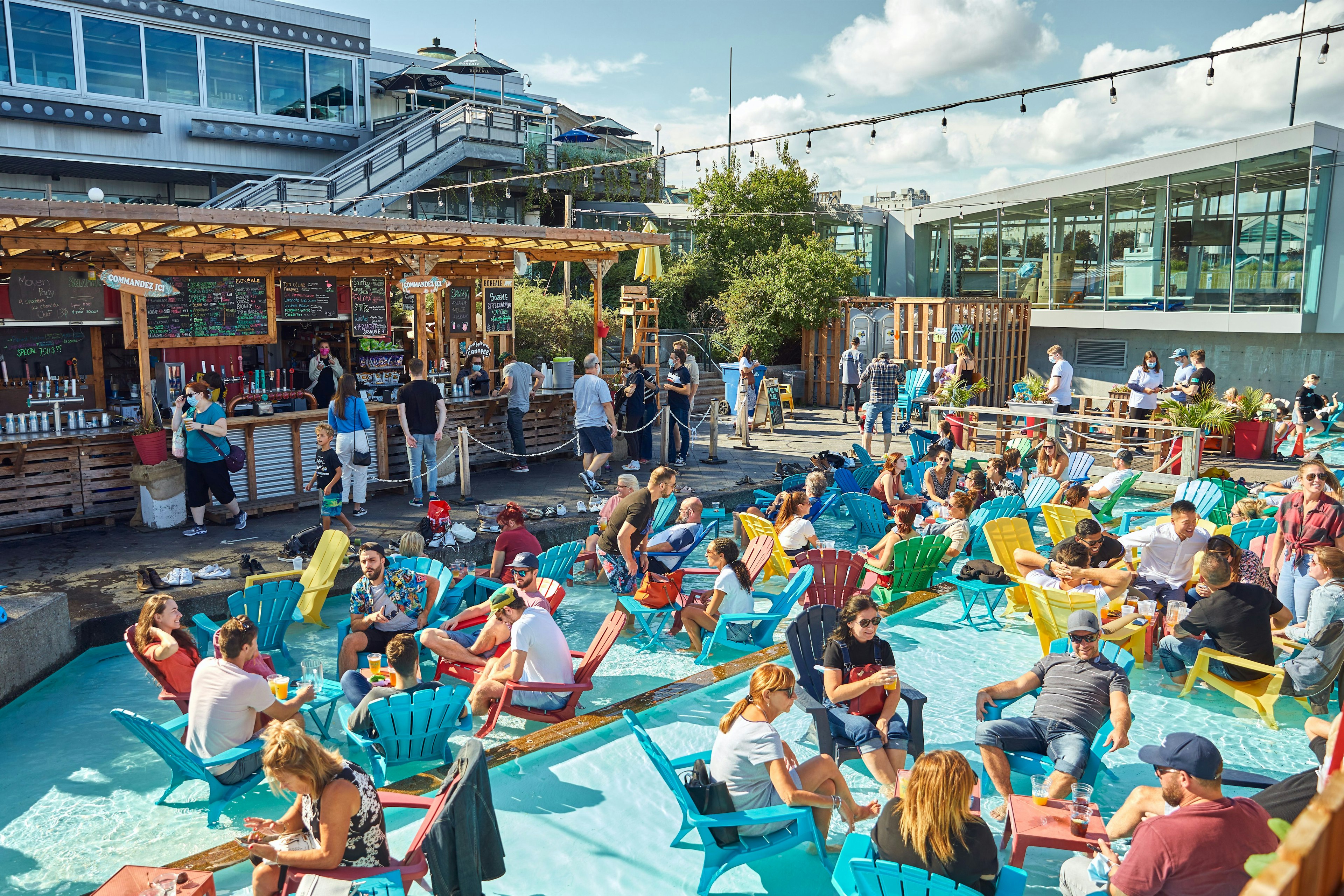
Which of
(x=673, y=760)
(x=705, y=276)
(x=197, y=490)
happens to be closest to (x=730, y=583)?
(x=673, y=760)

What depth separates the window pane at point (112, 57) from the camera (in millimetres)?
19219

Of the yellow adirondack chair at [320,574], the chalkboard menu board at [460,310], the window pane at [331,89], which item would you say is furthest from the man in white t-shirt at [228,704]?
the window pane at [331,89]

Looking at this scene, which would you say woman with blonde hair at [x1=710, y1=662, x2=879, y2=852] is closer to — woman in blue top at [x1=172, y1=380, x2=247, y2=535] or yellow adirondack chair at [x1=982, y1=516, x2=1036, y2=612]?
yellow adirondack chair at [x1=982, y1=516, x2=1036, y2=612]

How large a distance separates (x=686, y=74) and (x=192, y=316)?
14317 millimetres

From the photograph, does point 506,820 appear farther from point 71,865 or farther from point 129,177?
point 129,177

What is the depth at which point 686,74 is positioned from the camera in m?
22.2

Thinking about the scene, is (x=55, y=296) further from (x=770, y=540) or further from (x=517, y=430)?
(x=770, y=540)

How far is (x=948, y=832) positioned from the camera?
3.36 m

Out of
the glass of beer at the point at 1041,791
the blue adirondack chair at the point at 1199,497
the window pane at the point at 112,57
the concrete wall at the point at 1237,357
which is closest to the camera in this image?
the glass of beer at the point at 1041,791

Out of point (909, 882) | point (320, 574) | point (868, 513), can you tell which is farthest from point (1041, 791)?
point (320, 574)

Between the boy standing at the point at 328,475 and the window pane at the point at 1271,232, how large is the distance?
18.1 meters

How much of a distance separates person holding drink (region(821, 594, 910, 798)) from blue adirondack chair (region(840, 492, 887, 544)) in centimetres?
434

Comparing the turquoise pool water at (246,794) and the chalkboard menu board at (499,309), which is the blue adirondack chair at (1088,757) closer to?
the turquoise pool water at (246,794)

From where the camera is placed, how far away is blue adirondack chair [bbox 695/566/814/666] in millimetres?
6855
